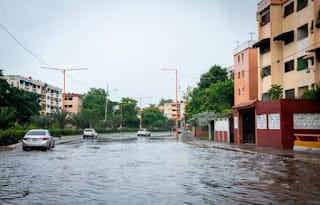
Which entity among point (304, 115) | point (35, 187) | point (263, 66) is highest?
point (263, 66)

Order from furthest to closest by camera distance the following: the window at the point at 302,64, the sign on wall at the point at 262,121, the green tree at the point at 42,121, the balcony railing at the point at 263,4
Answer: the green tree at the point at 42,121 < the balcony railing at the point at 263,4 < the window at the point at 302,64 < the sign on wall at the point at 262,121

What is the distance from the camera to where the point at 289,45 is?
44219mm

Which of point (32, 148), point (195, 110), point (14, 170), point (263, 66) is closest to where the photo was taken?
point (14, 170)

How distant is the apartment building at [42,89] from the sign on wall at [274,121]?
89.0 metres

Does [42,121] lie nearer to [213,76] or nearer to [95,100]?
[213,76]

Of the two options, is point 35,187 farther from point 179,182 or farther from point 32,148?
point 32,148

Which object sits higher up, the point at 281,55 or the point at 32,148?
the point at 281,55

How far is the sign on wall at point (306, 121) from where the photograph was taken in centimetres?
3459

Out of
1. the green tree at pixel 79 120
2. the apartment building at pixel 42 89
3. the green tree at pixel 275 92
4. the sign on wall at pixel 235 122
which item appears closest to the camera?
the green tree at pixel 275 92

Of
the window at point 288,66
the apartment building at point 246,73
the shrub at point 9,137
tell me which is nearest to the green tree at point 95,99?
the apartment building at point 246,73

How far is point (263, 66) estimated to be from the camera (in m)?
49.7

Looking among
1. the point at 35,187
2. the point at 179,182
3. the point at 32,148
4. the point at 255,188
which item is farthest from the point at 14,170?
the point at 32,148

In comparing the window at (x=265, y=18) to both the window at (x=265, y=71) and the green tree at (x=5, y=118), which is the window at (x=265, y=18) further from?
the green tree at (x=5, y=118)

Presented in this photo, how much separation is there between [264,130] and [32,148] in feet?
61.1
